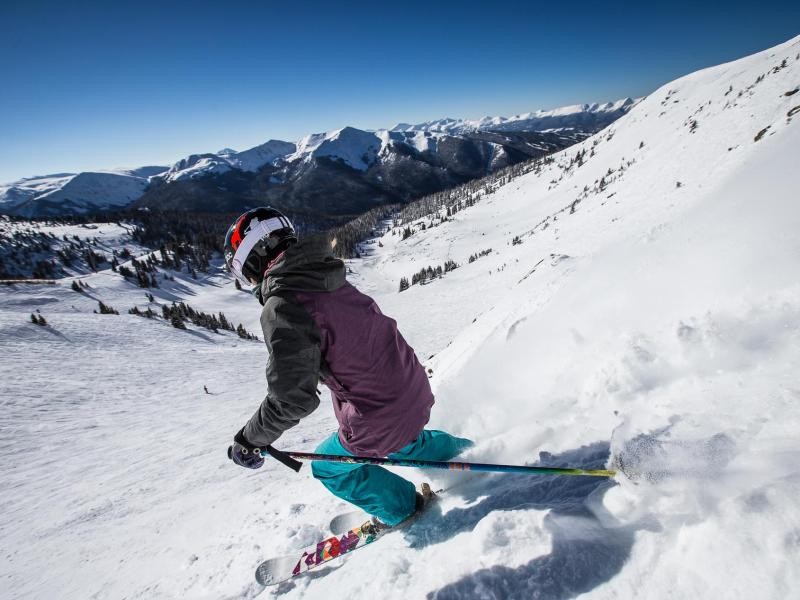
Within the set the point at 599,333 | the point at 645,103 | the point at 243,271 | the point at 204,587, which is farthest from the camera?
the point at 645,103

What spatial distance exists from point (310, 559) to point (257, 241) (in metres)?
3.20

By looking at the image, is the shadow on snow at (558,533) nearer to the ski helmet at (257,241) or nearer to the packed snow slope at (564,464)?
the packed snow slope at (564,464)

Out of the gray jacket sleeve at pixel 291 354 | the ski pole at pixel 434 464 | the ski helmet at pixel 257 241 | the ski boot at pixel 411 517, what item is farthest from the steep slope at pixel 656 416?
the ski helmet at pixel 257 241

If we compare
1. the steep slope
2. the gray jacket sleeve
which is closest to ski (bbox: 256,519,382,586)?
Result: the steep slope

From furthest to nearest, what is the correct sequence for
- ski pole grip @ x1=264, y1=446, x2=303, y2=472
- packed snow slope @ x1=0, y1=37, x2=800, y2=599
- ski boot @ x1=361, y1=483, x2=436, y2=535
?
ski boot @ x1=361, y1=483, x2=436, y2=535 < ski pole grip @ x1=264, y1=446, x2=303, y2=472 < packed snow slope @ x1=0, y1=37, x2=800, y2=599

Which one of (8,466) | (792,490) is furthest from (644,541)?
(8,466)

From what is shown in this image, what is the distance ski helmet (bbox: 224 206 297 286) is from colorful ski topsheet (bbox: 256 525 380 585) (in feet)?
9.17

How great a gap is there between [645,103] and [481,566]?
515 ft

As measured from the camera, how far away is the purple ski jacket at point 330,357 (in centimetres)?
267

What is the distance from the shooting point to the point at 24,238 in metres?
107

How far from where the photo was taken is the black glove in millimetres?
→ 3203

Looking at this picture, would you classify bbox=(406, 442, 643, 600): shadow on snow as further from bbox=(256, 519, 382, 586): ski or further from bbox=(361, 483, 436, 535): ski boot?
bbox=(256, 519, 382, 586): ski

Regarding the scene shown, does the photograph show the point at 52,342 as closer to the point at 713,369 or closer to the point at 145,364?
the point at 145,364

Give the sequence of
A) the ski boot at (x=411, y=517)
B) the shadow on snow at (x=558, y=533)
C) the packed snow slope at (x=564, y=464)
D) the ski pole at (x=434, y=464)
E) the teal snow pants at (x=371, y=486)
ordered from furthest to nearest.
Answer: the ski boot at (x=411, y=517) → the teal snow pants at (x=371, y=486) → the ski pole at (x=434, y=464) → the shadow on snow at (x=558, y=533) → the packed snow slope at (x=564, y=464)
